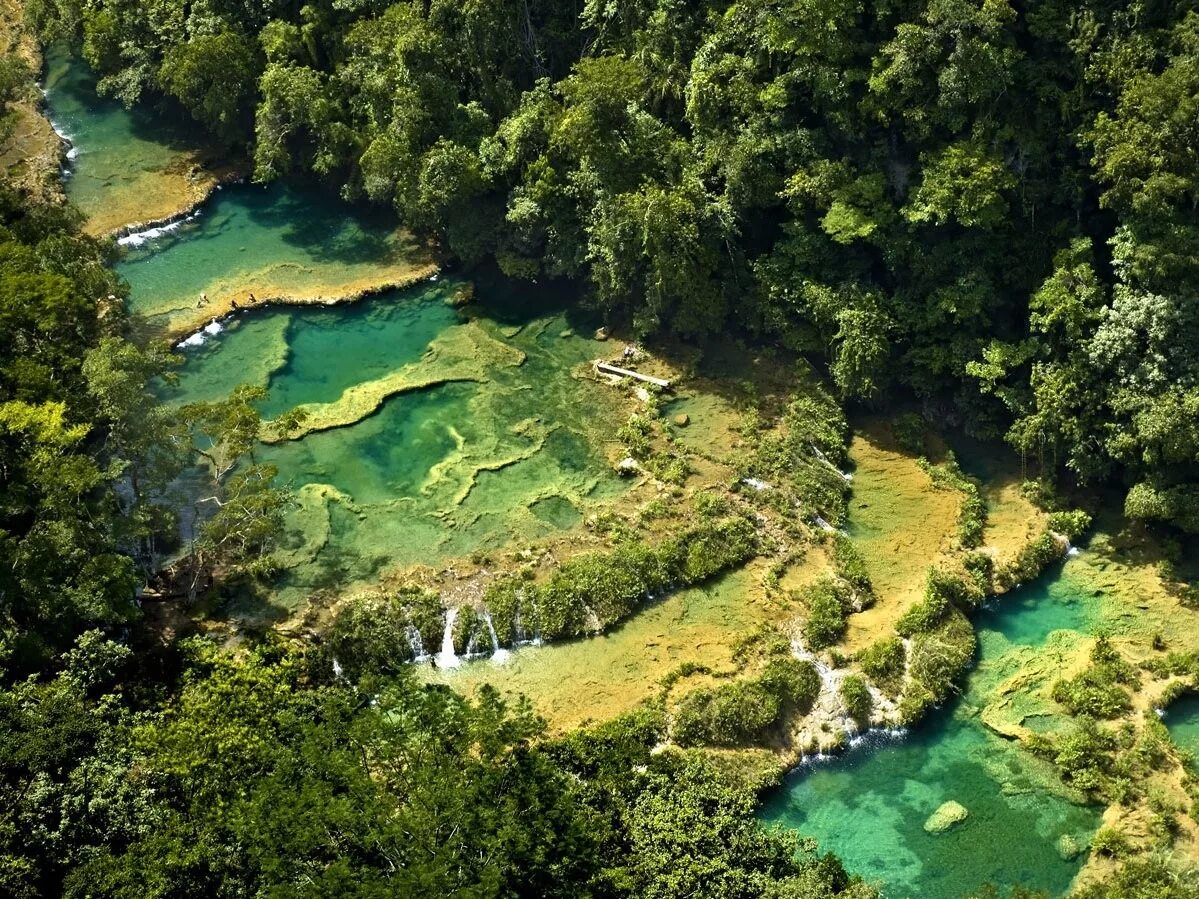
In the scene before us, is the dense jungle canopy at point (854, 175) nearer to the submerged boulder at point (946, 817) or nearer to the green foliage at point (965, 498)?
the green foliage at point (965, 498)

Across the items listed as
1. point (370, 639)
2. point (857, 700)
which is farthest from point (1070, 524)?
point (370, 639)

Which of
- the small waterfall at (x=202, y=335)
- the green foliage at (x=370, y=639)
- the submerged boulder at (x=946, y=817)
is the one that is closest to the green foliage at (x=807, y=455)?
the submerged boulder at (x=946, y=817)

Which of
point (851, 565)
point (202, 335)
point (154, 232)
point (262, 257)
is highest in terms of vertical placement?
point (154, 232)

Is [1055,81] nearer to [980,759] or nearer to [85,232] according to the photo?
[980,759]

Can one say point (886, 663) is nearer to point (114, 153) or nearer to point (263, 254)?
point (263, 254)

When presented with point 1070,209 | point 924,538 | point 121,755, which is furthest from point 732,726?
point 1070,209
